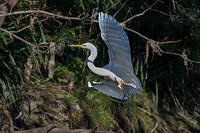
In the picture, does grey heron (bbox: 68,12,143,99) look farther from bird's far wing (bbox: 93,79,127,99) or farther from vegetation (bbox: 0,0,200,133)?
vegetation (bbox: 0,0,200,133)

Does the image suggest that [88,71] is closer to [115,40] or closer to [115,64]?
[115,64]

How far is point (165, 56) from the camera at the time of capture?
483cm

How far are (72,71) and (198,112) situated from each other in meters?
2.05

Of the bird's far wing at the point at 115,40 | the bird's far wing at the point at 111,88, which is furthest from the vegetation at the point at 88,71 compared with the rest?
the bird's far wing at the point at 115,40

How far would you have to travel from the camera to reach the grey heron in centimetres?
251

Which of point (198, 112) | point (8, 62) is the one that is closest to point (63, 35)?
point (8, 62)

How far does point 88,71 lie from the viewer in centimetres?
452

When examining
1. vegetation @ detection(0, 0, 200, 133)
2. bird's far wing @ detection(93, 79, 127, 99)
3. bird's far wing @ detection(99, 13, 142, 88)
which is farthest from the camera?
vegetation @ detection(0, 0, 200, 133)

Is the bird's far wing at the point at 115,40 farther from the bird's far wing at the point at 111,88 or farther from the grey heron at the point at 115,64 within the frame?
the bird's far wing at the point at 111,88

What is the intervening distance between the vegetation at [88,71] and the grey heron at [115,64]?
783 millimetres

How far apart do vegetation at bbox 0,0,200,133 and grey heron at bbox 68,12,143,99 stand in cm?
78

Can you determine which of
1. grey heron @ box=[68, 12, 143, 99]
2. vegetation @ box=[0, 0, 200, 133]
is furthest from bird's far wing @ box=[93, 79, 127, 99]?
vegetation @ box=[0, 0, 200, 133]

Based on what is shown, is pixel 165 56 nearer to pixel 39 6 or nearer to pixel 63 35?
pixel 63 35

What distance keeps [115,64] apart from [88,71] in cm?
184
